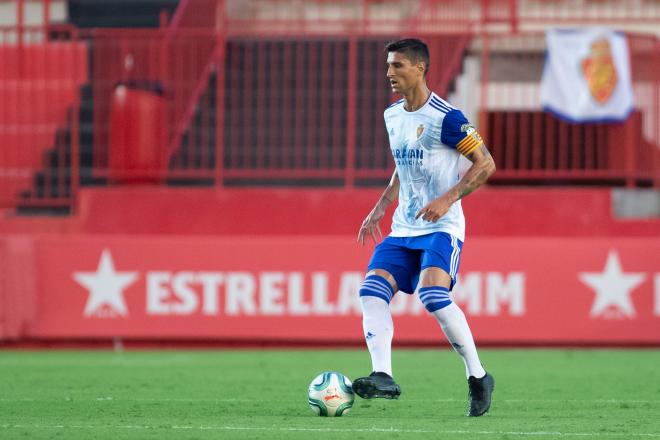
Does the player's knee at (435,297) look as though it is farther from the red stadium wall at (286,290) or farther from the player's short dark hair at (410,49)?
the red stadium wall at (286,290)

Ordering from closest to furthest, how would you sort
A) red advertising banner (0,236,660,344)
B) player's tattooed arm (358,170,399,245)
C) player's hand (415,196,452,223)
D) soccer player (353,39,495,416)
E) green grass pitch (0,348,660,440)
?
1. green grass pitch (0,348,660,440)
2. player's hand (415,196,452,223)
3. soccer player (353,39,495,416)
4. player's tattooed arm (358,170,399,245)
5. red advertising banner (0,236,660,344)

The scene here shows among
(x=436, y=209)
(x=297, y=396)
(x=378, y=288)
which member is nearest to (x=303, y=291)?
(x=297, y=396)

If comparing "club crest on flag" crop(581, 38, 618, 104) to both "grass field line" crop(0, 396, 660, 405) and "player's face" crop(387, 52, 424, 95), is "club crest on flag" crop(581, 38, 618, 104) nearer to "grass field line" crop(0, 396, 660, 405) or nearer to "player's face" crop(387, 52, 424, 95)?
"grass field line" crop(0, 396, 660, 405)

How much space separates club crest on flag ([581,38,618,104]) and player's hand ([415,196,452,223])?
28.6 feet

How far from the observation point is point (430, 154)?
825cm

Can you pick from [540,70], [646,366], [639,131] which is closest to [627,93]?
[639,131]

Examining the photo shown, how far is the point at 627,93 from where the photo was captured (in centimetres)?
1617

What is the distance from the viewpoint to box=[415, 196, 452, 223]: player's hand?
313 inches

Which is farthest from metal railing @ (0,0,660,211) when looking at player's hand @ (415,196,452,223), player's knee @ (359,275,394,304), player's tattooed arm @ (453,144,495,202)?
player's hand @ (415,196,452,223)

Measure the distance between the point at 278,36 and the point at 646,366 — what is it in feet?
22.8

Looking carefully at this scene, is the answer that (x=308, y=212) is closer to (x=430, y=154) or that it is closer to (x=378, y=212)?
(x=378, y=212)

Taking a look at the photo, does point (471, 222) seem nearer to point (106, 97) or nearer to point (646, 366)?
point (646, 366)

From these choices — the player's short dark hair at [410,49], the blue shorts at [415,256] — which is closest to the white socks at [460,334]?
the blue shorts at [415,256]

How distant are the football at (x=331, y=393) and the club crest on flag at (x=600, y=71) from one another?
29.7ft
